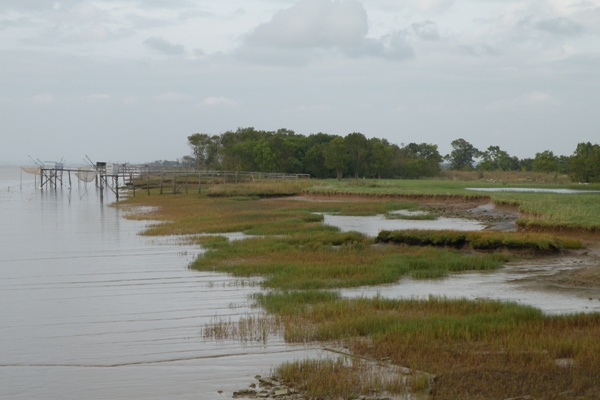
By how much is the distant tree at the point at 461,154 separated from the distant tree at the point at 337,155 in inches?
2455

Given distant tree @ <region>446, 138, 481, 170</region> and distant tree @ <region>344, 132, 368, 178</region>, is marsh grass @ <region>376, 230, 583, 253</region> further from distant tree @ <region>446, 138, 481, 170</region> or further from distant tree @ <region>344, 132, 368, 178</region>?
distant tree @ <region>446, 138, 481, 170</region>

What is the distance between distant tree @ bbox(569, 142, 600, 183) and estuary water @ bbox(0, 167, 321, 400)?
6692 centimetres

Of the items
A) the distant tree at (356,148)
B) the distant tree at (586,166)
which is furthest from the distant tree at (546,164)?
the distant tree at (356,148)

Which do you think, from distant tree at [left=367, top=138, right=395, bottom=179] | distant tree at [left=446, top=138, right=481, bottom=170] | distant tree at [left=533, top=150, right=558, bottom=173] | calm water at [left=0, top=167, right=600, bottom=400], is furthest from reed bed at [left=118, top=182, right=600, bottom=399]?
distant tree at [left=446, top=138, right=481, bottom=170]

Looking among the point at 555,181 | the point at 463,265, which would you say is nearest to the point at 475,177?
the point at 555,181

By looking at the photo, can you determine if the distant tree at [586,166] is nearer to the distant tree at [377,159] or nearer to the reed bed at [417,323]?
the distant tree at [377,159]

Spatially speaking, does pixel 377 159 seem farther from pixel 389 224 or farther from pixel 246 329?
pixel 246 329

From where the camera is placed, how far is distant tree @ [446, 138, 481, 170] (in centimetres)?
15388

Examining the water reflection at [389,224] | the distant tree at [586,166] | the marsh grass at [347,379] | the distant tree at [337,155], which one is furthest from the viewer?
the distant tree at [337,155]

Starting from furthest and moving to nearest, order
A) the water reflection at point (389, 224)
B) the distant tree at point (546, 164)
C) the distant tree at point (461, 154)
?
the distant tree at point (461, 154)
the distant tree at point (546, 164)
the water reflection at point (389, 224)

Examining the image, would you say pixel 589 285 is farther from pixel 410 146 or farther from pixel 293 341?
pixel 410 146

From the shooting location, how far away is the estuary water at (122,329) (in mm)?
10890

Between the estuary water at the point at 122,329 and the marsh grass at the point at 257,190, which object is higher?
the marsh grass at the point at 257,190

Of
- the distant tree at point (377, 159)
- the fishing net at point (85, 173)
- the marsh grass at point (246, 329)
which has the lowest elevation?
the marsh grass at point (246, 329)
